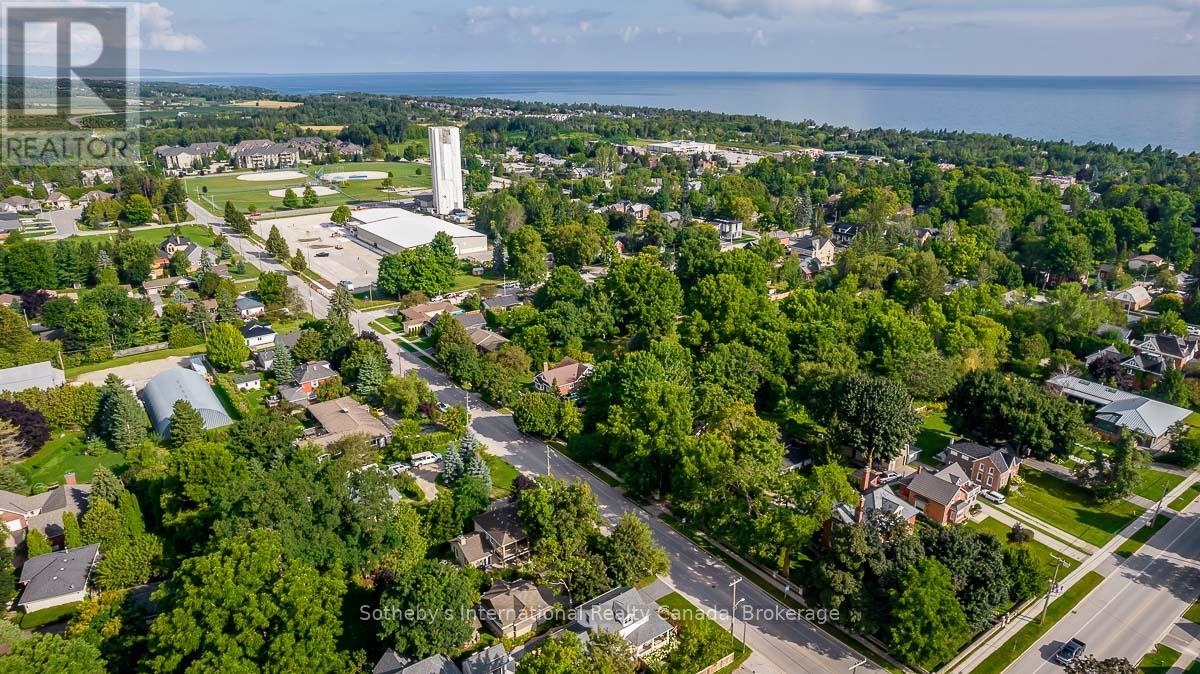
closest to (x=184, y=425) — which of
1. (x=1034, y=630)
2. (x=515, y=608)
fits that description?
(x=515, y=608)

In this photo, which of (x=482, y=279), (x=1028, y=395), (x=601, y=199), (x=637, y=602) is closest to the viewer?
(x=637, y=602)

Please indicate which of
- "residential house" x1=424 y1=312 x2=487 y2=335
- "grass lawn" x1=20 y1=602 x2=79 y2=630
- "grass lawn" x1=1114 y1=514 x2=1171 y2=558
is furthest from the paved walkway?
"grass lawn" x1=20 y1=602 x2=79 y2=630

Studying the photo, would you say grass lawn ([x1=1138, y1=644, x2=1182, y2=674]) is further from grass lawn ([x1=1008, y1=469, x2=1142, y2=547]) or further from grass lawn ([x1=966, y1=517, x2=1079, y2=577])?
grass lawn ([x1=1008, y1=469, x2=1142, y2=547])

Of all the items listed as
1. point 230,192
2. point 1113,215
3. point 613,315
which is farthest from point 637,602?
point 230,192

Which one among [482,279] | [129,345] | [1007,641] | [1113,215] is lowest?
[1007,641]

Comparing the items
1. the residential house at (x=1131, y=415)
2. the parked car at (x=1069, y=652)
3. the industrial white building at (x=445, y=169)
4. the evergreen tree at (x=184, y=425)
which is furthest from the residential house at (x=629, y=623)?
the industrial white building at (x=445, y=169)

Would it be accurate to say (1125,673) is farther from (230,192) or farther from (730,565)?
(230,192)

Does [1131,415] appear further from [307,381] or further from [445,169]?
[445,169]
